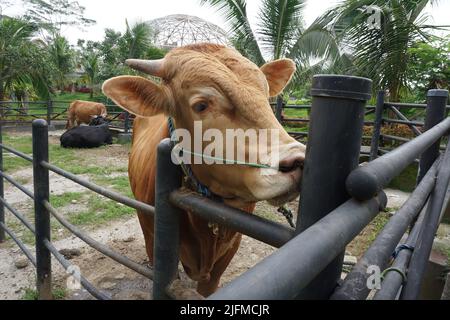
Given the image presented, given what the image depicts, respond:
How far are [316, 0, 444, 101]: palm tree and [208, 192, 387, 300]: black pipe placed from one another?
21.8 feet

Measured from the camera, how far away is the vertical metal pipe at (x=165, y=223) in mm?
1072

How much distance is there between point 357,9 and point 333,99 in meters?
7.73

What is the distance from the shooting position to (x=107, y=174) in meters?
6.71

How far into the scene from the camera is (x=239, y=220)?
2.74 feet

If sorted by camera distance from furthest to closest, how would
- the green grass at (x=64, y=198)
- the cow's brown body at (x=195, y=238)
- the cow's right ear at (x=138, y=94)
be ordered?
the green grass at (x=64, y=198), the cow's brown body at (x=195, y=238), the cow's right ear at (x=138, y=94)

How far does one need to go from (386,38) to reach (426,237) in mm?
6173

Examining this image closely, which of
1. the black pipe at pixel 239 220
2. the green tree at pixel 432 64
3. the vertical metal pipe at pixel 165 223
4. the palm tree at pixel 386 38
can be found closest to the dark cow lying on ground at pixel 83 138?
the palm tree at pixel 386 38

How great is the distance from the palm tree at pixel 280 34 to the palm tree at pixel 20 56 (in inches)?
356

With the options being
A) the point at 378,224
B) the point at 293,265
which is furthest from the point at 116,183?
the point at 293,265

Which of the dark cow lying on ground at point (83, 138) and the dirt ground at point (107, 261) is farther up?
the dark cow lying on ground at point (83, 138)

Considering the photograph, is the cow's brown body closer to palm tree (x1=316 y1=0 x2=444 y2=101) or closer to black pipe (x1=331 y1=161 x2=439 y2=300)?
black pipe (x1=331 y1=161 x2=439 y2=300)

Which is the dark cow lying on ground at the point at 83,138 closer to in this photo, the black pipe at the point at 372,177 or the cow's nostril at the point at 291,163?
the cow's nostril at the point at 291,163
